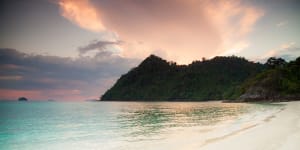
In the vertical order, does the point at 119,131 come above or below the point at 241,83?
below

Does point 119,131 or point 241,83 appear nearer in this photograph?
point 119,131

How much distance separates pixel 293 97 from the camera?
3509 inches

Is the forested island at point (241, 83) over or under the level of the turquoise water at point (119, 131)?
over

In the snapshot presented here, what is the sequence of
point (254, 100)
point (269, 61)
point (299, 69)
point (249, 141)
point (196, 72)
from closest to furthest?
1. point (249, 141)
2. point (254, 100)
3. point (299, 69)
4. point (269, 61)
5. point (196, 72)

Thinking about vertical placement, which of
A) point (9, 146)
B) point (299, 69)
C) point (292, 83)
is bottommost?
point (9, 146)

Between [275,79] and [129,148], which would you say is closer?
[129,148]

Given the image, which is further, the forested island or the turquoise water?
the forested island

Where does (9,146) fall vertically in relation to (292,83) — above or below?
below

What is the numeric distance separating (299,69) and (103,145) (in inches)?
4267

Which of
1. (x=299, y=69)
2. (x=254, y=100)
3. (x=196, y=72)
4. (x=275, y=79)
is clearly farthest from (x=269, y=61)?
A: (x=196, y=72)

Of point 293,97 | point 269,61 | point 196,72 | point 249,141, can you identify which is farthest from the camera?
point 196,72

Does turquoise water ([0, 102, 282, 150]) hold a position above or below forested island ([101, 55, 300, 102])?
below

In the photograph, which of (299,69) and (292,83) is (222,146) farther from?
(299,69)

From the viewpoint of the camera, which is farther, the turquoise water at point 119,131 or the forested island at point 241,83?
the forested island at point 241,83
